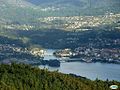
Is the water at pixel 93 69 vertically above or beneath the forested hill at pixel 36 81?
beneath

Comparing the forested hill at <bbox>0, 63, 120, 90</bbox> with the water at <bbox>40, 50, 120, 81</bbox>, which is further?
the water at <bbox>40, 50, 120, 81</bbox>

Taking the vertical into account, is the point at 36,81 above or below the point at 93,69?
above

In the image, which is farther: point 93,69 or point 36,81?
point 93,69

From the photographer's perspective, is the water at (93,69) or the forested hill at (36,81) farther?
the water at (93,69)

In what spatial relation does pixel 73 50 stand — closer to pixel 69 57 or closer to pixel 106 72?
pixel 69 57

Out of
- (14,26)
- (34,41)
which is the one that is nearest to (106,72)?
(34,41)
